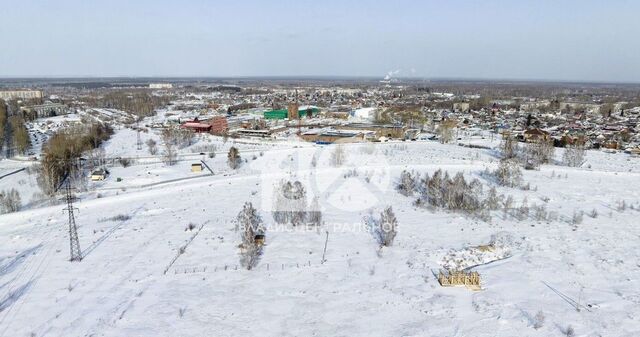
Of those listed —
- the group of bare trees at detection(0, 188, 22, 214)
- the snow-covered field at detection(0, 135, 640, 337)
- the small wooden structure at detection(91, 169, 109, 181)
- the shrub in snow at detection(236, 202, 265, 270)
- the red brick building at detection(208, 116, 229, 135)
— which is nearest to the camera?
the snow-covered field at detection(0, 135, 640, 337)

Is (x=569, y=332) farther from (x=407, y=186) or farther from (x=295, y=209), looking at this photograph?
(x=407, y=186)

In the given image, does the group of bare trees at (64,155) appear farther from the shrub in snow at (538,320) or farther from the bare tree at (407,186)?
the shrub in snow at (538,320)

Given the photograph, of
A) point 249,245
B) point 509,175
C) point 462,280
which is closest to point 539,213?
point 509,175

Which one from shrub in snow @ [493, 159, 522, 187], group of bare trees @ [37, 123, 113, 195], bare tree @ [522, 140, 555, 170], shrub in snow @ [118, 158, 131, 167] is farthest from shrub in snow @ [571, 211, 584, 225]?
shrub in snow @ [118, 158, 131, 167]

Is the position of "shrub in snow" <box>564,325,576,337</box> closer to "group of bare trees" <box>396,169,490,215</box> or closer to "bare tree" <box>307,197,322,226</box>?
"group of bare trees" <box>396,169,490,215</box>

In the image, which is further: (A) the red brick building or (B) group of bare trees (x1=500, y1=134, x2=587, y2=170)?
(A) the red brick building

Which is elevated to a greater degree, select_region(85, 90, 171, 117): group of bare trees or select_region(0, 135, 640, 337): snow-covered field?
select_region(85, 90, 171, 117): group of bare trees

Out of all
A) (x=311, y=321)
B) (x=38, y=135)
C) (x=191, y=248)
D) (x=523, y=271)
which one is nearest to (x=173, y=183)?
(x=191, y=248)
